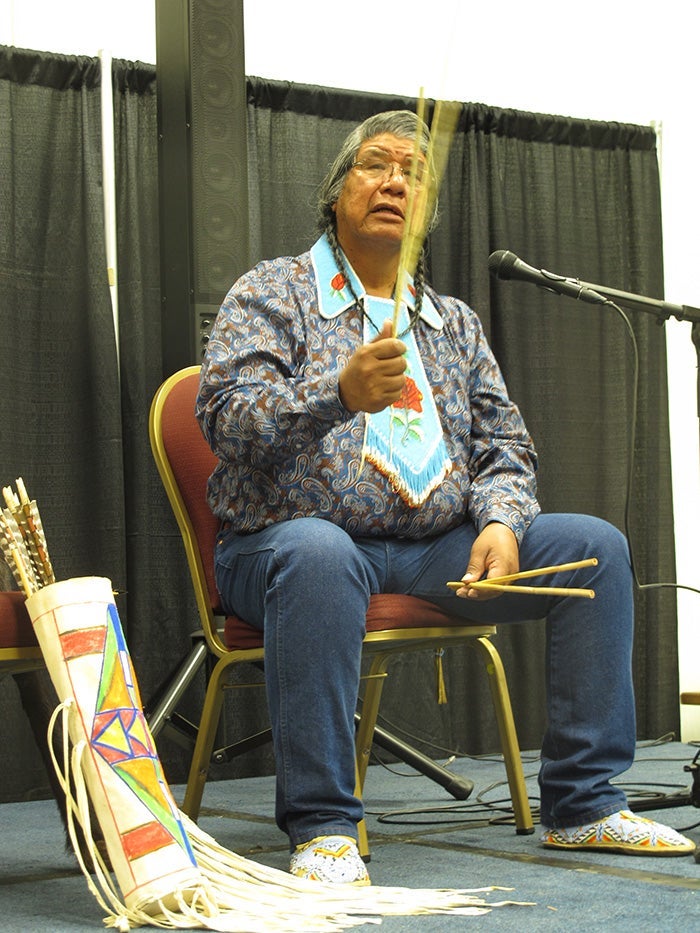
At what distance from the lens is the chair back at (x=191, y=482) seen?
2.07m

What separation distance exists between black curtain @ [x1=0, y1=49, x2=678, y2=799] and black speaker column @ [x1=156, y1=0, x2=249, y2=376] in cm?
30

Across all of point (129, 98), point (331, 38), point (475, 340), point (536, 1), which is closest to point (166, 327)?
point (129, 98)

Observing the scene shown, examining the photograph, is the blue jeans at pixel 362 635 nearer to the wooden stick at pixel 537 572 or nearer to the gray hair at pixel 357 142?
the wooden stick at pixel 537 572

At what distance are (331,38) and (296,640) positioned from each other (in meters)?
2.47

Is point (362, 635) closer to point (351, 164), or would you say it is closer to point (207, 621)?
point (207, 621)

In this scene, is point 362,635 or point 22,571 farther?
point 362,635

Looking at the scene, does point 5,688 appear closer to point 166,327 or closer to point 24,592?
point 166,327

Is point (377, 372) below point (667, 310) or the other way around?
below

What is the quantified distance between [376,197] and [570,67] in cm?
212

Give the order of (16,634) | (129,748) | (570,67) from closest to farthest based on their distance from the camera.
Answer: (129,748), (16,634), (570,67)

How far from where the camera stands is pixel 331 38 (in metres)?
3.63

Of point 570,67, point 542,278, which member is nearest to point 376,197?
point 542,278

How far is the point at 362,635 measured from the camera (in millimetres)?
1703

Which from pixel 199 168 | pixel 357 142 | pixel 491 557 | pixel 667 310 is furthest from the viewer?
pixel 199 168
